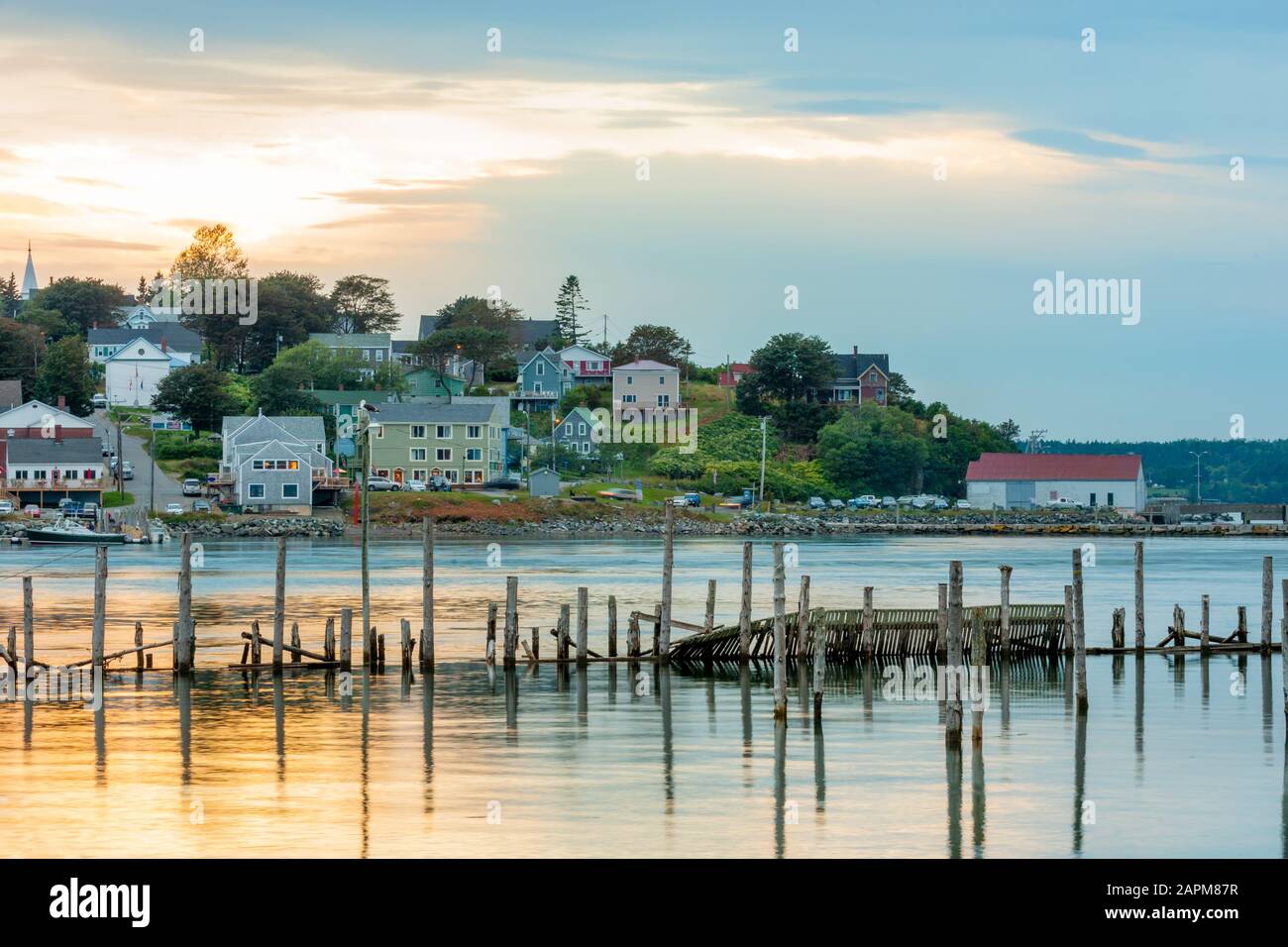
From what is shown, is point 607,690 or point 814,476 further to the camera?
point 814,476

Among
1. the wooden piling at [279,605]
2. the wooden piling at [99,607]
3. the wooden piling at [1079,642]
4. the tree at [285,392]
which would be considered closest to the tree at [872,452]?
the tree at [285,392]

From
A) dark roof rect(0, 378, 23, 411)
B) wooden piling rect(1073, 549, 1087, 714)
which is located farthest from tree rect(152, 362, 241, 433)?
wooden piling rect(1073, 549, 1087, 714)

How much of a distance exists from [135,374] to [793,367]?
71951mm

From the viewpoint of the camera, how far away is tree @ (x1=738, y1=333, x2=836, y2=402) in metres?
179

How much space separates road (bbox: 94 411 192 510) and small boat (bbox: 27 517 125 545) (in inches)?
478

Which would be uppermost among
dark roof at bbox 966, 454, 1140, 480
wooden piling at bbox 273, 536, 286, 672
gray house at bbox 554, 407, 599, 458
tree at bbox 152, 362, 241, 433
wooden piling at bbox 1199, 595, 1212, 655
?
tree at bbox 152, 362, 241, 433

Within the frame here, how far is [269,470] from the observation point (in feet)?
456

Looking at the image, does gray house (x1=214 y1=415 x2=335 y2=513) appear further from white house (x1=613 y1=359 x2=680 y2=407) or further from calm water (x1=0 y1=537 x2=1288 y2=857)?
calm water (x1=0 y1=537 x2=1288 y2=857)

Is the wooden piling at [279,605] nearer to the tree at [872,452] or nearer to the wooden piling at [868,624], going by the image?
the wooden piling at [868,624]

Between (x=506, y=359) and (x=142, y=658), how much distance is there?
15809cm

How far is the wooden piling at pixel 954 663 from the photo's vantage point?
94.7ft

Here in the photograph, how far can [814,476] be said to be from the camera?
170375 millimetres
